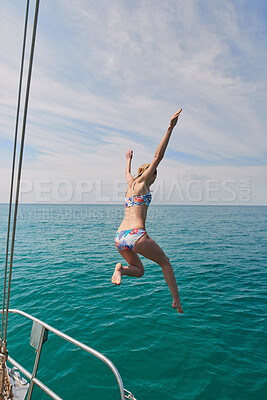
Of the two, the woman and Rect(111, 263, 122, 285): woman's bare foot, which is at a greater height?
the woman

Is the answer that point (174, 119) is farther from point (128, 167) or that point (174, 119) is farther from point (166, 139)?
point (128, 167)

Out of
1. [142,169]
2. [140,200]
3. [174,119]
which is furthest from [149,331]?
[174,119]

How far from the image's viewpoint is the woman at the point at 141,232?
10.4 feet

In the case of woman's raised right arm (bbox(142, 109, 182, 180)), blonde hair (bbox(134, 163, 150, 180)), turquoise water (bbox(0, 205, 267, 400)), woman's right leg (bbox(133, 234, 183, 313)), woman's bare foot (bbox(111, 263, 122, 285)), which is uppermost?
woman's raised right arm (bbox(142, 109, 182, 180))

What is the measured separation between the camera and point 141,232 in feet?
10.5

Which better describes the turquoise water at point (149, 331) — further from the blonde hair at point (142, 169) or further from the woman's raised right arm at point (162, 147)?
the woman's raised right arm at point (162, 147)

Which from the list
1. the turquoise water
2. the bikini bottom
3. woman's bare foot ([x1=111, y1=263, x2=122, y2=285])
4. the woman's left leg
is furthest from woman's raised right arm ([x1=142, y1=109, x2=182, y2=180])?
the turquoise water

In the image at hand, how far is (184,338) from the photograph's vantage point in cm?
840

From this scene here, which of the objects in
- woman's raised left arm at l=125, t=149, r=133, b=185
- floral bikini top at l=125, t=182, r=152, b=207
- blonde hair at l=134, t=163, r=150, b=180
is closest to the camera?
floral bikini top at l=125, t=182, r=152, b=207

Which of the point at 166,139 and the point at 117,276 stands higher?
the point at 166,139

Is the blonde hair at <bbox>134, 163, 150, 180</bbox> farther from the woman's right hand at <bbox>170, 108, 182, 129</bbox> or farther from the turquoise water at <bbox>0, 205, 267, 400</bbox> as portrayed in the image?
the turquoise water at <bbox>0, 205, 267, 400</bbox>

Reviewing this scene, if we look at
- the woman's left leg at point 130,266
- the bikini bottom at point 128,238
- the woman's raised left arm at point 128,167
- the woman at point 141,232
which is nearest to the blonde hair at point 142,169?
the woman at point 141,232

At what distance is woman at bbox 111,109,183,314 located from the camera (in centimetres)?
316

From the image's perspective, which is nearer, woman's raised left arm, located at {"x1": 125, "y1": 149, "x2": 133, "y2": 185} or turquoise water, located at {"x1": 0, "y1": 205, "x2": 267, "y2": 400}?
woman's raised left arm, located at {"x1": 125, "y1": 149, "x2": 133, "y2": 185}
